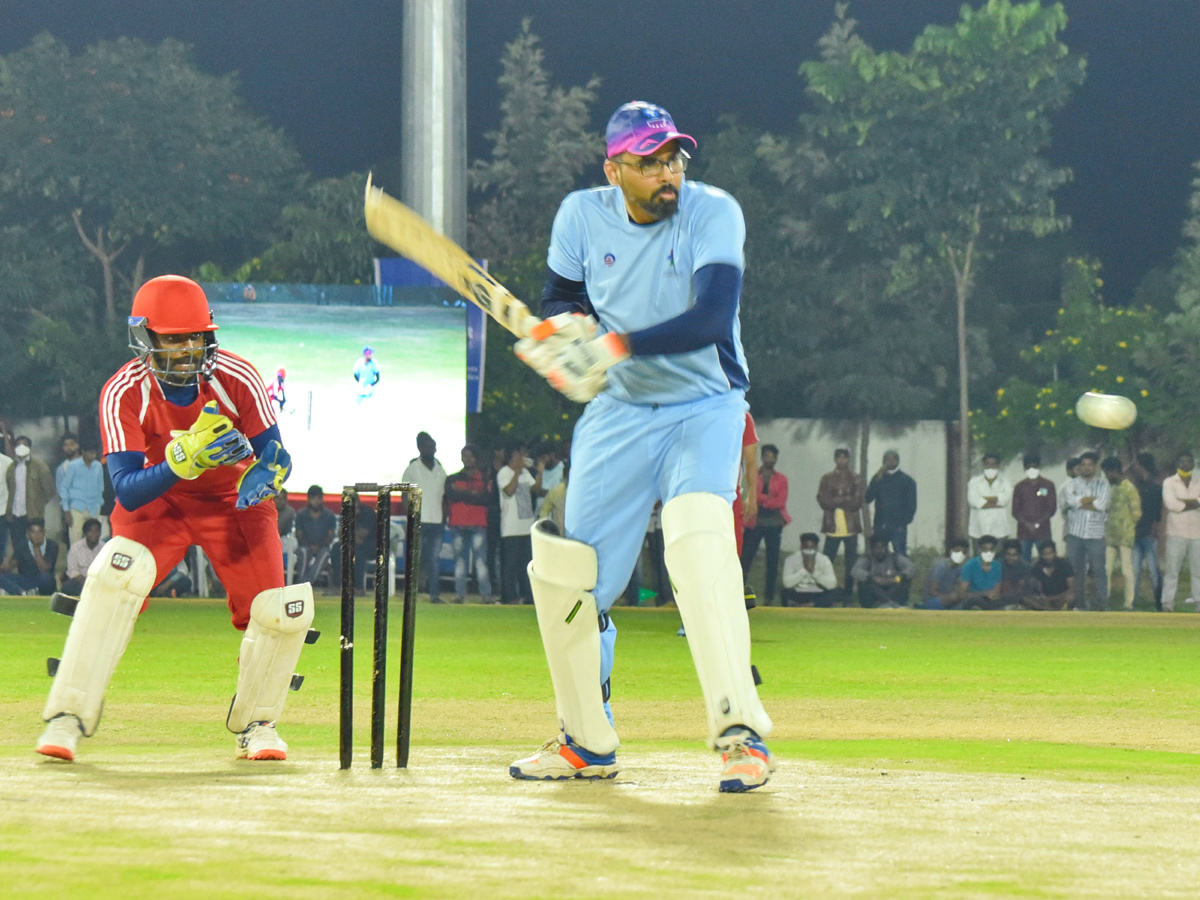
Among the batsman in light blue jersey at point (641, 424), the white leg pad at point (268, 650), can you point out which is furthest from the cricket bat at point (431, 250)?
the white leg pad at point (268, 650)

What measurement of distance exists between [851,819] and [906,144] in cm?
2848

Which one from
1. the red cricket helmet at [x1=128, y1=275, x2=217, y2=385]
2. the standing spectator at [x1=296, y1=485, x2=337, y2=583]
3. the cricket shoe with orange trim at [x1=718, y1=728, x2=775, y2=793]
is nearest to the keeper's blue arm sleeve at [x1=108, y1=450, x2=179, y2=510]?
the red cricket helmet at [x1=128, y1=275, x2=217, y2=385]

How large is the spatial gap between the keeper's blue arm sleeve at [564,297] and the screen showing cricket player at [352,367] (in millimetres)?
11947

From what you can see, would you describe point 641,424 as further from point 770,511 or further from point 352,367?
point 352,367

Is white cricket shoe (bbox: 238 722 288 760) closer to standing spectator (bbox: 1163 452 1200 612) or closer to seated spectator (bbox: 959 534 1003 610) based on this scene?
seated spectator (bbox: 959 534 1003 610)

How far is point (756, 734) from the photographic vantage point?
5250mm

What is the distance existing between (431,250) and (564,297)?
629mm

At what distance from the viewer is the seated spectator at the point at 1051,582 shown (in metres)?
18.4

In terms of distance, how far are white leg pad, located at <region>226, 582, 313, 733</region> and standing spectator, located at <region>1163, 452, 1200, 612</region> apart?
1356 cm

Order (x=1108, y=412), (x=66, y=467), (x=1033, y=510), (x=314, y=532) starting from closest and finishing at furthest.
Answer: (x=1108, y=412)
(x=314, y=532)
(x=66, y=467)
(x=1033, y=510)

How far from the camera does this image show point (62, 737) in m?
6.03

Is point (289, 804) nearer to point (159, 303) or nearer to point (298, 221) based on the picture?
point (159, 303)

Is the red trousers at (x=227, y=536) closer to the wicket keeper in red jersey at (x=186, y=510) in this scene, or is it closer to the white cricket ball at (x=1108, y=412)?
the wicket keeper in red jersey at (x=186, y=510)

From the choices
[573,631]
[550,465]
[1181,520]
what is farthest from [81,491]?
[573,631]
